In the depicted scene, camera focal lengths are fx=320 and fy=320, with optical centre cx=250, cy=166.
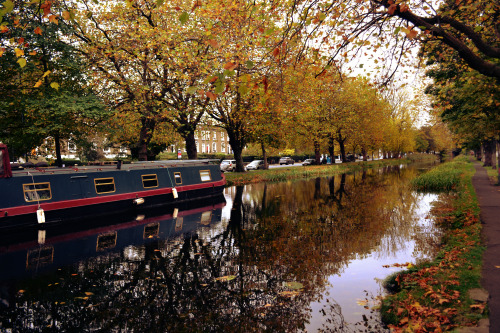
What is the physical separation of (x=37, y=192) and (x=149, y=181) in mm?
5244

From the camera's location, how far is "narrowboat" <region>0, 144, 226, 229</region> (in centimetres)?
1202

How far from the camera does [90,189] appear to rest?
1427cm

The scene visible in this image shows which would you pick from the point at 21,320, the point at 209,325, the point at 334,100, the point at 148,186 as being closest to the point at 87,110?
the point at 148,186

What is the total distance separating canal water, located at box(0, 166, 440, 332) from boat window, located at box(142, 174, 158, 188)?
3.39m

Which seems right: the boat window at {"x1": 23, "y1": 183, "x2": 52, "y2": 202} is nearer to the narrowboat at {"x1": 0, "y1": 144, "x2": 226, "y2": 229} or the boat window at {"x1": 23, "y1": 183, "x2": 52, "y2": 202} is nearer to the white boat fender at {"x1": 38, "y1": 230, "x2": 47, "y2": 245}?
the narrowboat at {"x1": 0, "y1": 144, "x2": 226, "y2": 229}

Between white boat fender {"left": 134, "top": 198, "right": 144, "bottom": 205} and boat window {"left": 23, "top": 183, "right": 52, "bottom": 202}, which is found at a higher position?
boat window {"left": 23, "top": 183, "right": 52, "bottom": 202}

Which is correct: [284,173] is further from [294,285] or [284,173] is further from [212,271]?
[294,285]

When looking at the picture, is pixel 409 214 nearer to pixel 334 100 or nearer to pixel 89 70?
pixel 89 70

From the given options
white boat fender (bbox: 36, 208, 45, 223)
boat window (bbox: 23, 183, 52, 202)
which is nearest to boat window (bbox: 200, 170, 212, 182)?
boat window (bbox: 23, 183, 52, 202)

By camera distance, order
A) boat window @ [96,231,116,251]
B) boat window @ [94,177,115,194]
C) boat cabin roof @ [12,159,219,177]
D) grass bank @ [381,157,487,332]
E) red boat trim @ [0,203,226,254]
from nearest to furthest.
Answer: grass bank @ [381,157,487,332]
boat window @ [96,231,116,251]
red boat trim @ [0,203,226,254]
boat cabin roof @ [12,159,219,177]
boat window @ [94,177,115,194]

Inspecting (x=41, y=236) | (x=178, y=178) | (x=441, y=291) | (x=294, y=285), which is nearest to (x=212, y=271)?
(x=294, y=285)

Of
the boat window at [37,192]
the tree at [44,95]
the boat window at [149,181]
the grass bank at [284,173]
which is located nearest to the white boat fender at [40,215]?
the boat window at [37,192]

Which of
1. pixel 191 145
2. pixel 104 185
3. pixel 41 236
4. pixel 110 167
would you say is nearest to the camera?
pixel 41 236

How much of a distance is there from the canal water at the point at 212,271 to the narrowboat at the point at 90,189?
0.86 metres
